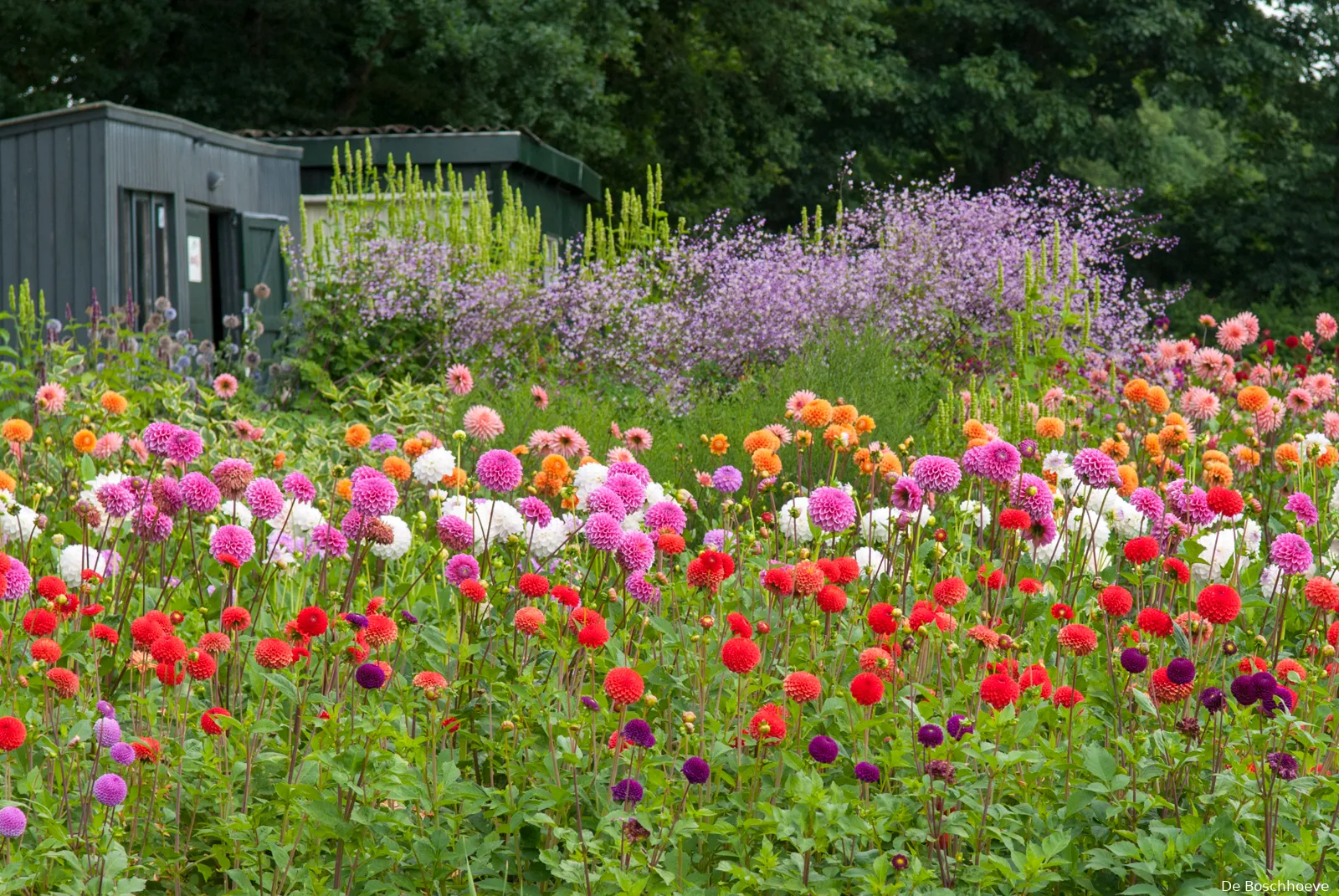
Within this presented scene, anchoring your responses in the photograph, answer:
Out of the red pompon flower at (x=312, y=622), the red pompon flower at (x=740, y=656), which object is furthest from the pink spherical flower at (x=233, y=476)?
the red pompon flower at (x=740, y=656)

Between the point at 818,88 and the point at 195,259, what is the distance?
12.7 metres

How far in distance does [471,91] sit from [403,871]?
16.7 m

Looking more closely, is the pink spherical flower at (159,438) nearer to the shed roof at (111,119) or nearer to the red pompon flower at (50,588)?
the red pompon flower at (50,588)

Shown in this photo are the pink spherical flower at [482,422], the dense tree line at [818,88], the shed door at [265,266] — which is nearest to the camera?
the pink spherical flower at [482,422]

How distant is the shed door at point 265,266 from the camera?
11.8 metres

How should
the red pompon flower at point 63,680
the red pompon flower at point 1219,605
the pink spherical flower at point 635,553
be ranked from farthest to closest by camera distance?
the pink spherical flower at point 635,553 → the red pompon flower at point 1219,605 → the red pompon flower at point 63,680

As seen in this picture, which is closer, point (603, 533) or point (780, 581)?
point (780, 581)

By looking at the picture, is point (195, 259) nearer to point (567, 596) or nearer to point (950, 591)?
point (567, 596)

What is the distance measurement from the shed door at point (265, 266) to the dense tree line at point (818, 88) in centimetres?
558

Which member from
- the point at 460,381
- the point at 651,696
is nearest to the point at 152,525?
the point at 651,696

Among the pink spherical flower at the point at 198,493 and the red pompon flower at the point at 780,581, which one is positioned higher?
the pink spherical flower at the point at 198,493

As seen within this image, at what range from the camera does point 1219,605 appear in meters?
2.19

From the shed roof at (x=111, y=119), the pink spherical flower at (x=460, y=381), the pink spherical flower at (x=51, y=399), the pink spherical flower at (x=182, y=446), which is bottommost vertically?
the pink spherical flower at (x=182, y=446)

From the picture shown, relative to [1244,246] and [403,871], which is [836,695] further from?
[1244,246]
